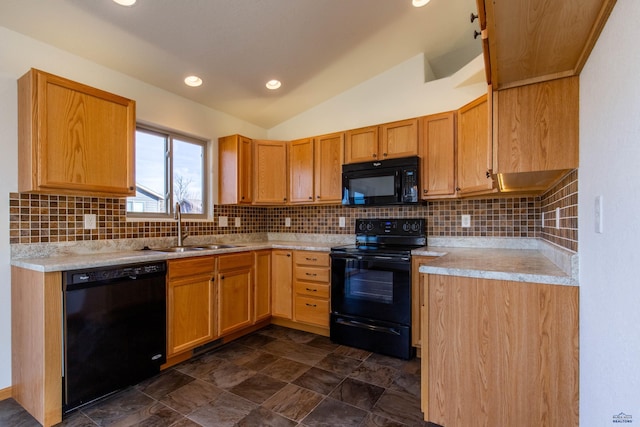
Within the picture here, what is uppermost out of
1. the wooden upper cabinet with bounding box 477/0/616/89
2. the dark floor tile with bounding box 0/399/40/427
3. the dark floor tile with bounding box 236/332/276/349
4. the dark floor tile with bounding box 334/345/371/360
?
the wooden upper cabinet with bounding box 477/0/616/89

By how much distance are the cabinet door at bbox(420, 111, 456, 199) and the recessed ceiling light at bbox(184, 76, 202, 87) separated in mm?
2107

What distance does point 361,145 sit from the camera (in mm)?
3176

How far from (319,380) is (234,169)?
2.24 m

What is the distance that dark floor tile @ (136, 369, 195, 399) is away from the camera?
2.05 metres

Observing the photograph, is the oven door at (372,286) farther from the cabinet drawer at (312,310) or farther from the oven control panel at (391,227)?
the oven control panel at (391,227)

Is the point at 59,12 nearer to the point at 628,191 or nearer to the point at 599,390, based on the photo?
the point at 628,191

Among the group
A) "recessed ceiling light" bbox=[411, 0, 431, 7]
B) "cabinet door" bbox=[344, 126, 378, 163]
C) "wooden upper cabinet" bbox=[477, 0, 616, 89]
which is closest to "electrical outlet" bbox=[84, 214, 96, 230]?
"cabinet door" bbox=[344, 126, 378, 163]

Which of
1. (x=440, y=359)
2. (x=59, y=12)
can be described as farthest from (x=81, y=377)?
(x=59, y=12)

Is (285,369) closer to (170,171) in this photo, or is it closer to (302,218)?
(302,218)

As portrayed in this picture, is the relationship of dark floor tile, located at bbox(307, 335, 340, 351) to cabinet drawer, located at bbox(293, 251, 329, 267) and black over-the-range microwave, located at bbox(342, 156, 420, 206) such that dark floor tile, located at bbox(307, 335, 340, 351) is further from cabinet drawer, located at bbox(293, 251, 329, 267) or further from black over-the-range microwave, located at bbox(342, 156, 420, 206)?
black over-the-range microwave, located at bbox(342, 156, 420, 206)

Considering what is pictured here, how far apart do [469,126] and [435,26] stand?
0.93 meters

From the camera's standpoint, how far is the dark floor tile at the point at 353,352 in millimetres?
2615

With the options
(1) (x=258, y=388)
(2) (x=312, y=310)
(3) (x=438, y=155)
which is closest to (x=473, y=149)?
(3) (x=438, y=155)

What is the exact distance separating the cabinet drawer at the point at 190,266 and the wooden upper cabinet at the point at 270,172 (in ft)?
3.58
